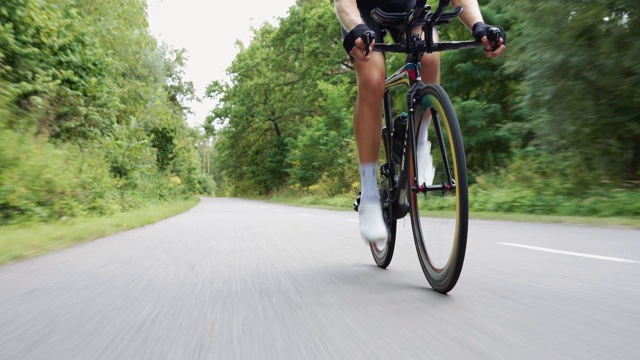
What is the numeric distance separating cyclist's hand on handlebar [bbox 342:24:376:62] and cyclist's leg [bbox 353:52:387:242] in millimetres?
416

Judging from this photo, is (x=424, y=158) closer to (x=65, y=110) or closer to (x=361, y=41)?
(x=361, y=41)

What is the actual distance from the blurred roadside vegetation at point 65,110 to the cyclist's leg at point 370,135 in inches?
244

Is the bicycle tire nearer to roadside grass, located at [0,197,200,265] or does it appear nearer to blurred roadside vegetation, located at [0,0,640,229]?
blurred roadside vegetation, located at [0,0,640,229]

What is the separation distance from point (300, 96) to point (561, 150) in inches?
1066

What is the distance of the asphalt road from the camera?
196 centimetres

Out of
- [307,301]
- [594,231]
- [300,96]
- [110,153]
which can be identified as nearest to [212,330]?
[307,301]

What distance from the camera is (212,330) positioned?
2254 millimetres

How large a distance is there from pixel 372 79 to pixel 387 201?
82 cm

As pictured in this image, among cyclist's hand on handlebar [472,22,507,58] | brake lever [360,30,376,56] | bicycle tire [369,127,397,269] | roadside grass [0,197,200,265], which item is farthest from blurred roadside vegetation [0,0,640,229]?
brake lever [360,30,376,56]

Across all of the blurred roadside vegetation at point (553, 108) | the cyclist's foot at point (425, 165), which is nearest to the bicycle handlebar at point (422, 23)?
the cyclist's foot at point (425, 165)

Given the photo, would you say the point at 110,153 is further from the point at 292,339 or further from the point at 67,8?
the point at 292,339

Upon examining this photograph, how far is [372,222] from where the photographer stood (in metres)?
3.42

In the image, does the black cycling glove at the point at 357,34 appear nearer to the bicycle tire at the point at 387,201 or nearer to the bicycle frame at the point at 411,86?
the bicycle frame at the point at 411,86

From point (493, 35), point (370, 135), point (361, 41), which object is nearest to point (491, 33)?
point (493, 35)
